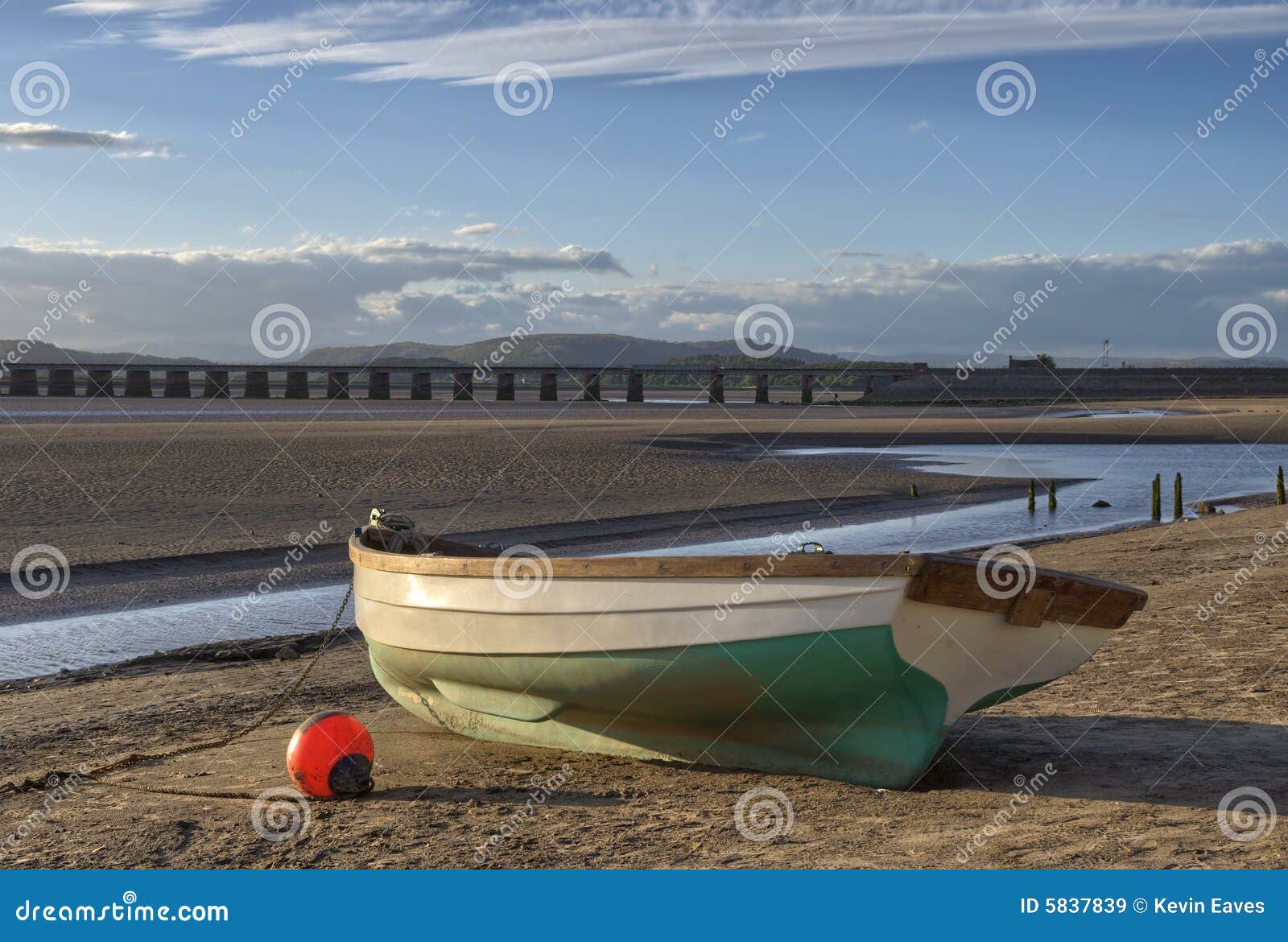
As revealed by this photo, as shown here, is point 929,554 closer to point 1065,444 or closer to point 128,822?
point 128,822

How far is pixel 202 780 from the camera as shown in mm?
6918

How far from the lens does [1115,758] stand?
6777mm

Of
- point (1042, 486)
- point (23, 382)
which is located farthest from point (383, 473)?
point (23, 382)

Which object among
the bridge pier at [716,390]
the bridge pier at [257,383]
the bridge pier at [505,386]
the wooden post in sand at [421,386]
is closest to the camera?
the bridge pier at [257,383]

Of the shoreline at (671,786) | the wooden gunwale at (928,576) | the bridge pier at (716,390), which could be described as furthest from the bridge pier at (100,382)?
the wooden gunwale at (928,576)

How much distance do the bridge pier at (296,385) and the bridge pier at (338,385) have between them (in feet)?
5.46

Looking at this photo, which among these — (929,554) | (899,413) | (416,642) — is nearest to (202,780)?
(416,642)

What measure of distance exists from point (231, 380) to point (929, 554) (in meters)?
92.8

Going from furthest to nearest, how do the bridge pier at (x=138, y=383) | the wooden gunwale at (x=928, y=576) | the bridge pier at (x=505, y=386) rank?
the bridge pier at (x=505, y=386), the bridge pier at (x=138, y=383), the wooden gunwale at (x=928, y=576)

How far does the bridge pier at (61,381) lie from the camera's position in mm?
73125

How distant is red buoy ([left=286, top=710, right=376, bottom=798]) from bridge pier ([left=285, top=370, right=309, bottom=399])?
70.4 meters

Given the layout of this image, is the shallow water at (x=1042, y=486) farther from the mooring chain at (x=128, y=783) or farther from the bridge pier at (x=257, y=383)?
the bridge pier at (x=257, y=383)

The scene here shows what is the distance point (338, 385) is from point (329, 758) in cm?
7946

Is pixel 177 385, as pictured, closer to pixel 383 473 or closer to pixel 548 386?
pixel 548 386
